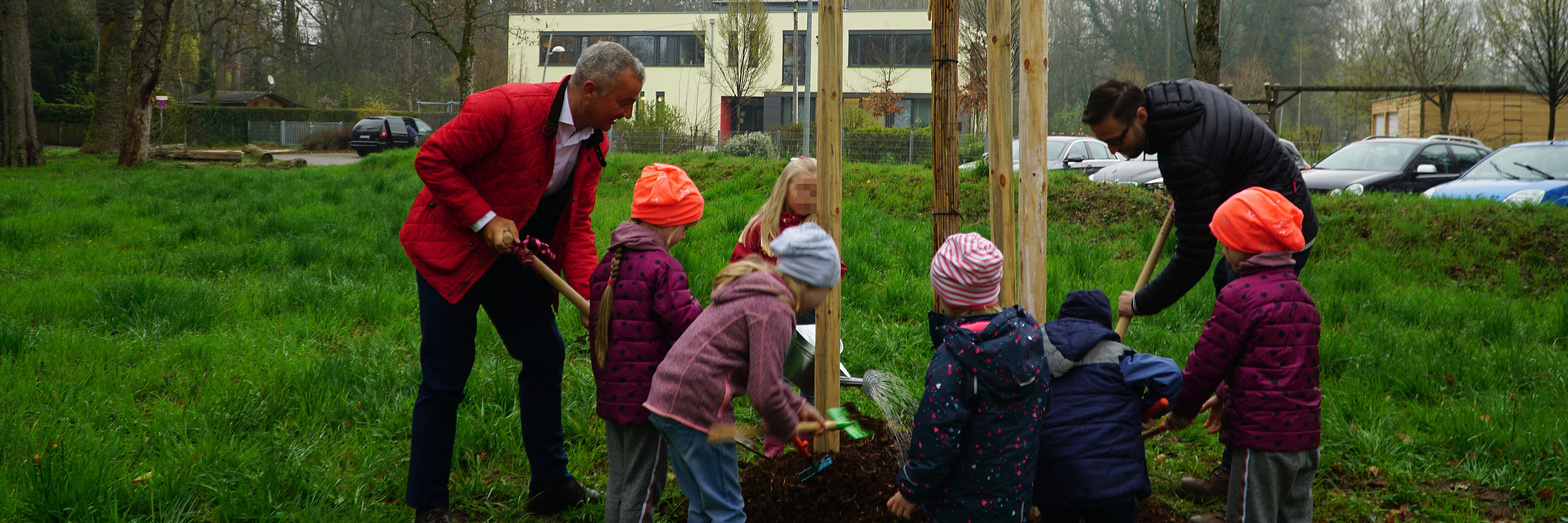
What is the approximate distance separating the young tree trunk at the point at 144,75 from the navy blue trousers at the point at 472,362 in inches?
694

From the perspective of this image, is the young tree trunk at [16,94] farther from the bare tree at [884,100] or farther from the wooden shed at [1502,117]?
the wooden shed at [1502,117]

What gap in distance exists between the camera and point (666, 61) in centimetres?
4253

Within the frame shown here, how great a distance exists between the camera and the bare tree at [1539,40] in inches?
590

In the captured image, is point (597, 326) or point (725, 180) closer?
point (597, 326)

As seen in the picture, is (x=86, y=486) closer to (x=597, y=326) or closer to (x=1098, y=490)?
(x=597, y=326)

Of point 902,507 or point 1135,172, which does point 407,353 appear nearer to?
point 902,507

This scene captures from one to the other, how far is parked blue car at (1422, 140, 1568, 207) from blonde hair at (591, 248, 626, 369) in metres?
9.80

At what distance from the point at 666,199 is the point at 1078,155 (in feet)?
47.4

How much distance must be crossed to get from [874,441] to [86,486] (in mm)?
2643

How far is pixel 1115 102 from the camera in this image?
10.2 feet

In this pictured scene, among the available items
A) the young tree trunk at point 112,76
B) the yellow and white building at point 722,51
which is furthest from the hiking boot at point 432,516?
the yellow and white building at point 722,51

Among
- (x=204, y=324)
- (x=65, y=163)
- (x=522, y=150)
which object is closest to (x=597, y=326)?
(x=522, y=150)

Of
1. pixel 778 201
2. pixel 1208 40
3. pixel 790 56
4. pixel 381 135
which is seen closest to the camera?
pixel 778 201

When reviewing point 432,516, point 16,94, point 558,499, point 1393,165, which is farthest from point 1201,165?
point 16,94
